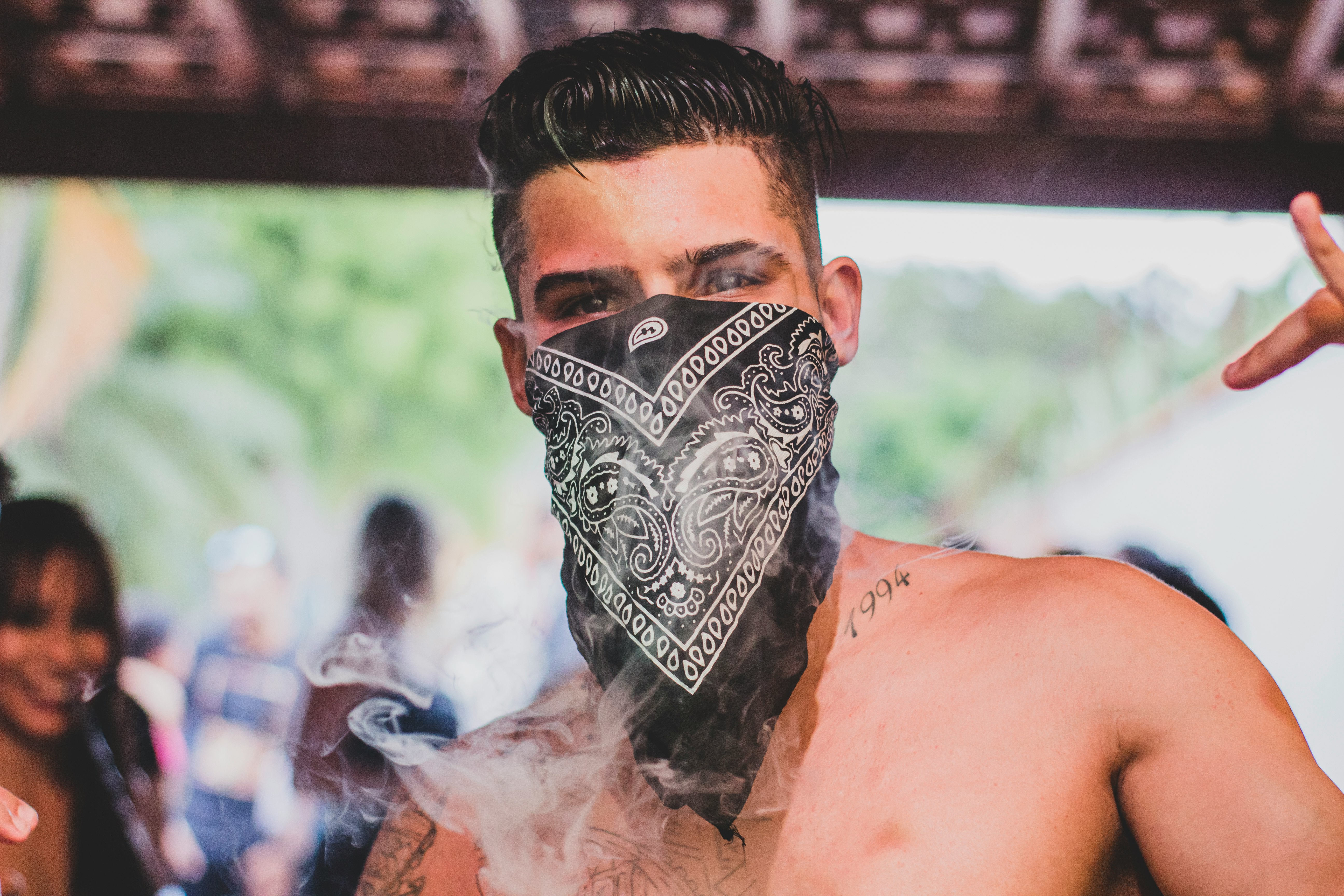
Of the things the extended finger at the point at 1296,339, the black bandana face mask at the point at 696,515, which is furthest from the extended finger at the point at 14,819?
the extended finger at the point at 1296,339

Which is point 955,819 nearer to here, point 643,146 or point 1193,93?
point 643,146

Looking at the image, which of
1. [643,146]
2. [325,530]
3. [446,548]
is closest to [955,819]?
[643,146]

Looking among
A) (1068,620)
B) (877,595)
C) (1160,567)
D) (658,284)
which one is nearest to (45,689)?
(658,284)

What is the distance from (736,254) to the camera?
1495 millimetres

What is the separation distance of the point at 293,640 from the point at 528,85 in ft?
6.41

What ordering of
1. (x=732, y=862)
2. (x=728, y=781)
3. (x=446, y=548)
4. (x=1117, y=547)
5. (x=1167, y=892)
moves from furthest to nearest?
(x=446, y=548)
(x=1117, y=547)
(x=732, y=862)
(x=728, y=781)
(x=1167, y=892)

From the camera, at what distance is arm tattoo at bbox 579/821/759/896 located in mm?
1360

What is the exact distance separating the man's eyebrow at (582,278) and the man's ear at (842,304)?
0.40 m

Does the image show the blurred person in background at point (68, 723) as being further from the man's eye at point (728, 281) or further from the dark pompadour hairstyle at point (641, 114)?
the man's eye at point (728, 281)

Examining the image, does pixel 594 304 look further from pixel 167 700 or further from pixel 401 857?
pixel 167 700

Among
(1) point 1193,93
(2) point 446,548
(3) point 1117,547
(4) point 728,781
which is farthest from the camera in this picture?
(2) point 446,548

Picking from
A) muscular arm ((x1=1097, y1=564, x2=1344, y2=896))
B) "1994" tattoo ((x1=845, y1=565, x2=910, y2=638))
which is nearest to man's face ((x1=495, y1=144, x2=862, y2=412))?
"1994" tattoo ((x1=845, y1=565, x2=910, y2=638))

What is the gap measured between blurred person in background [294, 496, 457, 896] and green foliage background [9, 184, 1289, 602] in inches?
10.7

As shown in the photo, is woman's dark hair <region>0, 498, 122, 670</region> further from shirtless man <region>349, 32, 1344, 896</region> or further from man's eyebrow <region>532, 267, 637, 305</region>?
man's eyebrow <region>532, 267, 637, 305</region>
